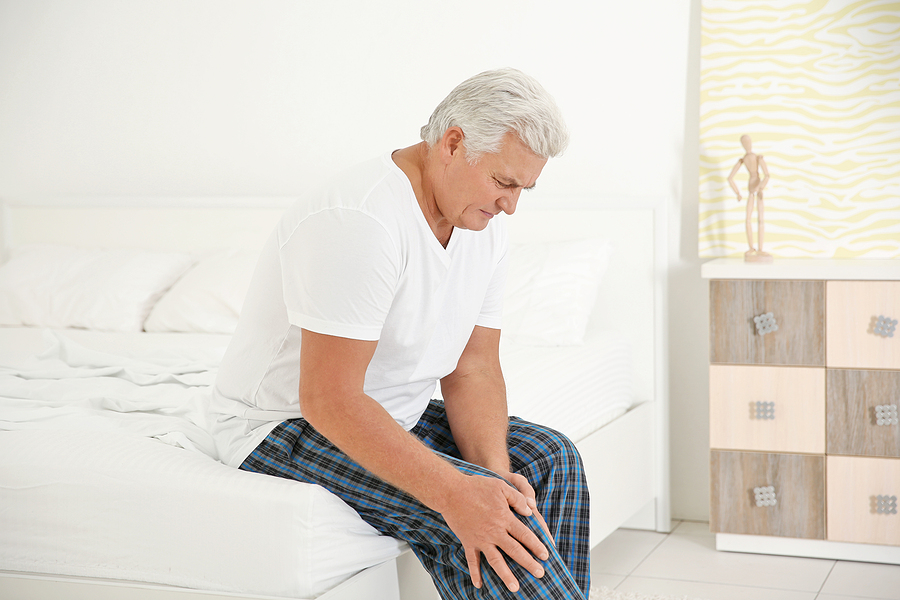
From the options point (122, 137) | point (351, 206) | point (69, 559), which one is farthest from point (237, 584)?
point (122, 137)

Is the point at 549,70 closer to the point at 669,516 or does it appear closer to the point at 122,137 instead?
the point at 669,516

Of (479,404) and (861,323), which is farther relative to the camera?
(861,323)

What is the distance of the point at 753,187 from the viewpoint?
262 cm

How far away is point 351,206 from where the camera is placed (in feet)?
4.03

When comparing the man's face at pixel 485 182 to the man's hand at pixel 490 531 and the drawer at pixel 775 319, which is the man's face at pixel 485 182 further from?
the drawer at pixel 775 319

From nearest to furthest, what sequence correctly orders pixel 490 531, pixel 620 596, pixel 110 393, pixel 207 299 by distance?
pixel 490 531 → pixel 110 393 → pixel 620 596 → pixel 207 299

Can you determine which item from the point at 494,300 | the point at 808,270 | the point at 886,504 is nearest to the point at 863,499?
the point at 886,504

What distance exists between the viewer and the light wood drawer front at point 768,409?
2480 millimetres

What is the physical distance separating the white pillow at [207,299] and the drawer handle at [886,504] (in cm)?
196

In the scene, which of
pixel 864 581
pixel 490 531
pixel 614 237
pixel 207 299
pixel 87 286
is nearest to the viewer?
pixel 490 531

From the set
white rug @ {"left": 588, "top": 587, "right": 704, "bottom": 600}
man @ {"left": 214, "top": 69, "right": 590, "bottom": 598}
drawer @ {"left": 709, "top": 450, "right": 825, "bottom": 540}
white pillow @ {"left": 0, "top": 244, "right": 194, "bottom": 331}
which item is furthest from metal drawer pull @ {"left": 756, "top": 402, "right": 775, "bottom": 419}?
white pillow @ {"left": 0, "top": 244, "right": 194, "bottom": 331}

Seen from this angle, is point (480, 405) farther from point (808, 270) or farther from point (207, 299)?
point (207, 299)

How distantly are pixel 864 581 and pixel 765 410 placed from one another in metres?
0.50

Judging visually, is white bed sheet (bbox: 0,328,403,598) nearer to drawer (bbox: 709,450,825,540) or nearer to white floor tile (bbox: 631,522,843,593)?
white floor tile (bbox: 631,522,843,593)
